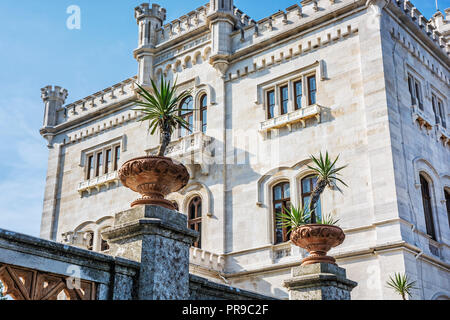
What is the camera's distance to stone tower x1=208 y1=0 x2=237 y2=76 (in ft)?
82.4

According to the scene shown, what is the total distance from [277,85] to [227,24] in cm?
402

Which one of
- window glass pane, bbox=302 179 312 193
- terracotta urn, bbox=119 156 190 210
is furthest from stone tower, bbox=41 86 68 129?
terracotta urn, bbox=119 156 190 210

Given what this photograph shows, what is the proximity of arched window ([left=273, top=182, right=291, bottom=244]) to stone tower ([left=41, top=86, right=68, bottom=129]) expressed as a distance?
1553 centimetres

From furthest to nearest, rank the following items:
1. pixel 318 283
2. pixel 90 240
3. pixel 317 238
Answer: pixel 90 240
pixel 317 238
pixel 318 283

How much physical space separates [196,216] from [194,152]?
2.59 metres

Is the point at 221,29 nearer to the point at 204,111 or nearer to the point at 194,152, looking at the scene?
the point at 204,111

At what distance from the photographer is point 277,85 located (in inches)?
928

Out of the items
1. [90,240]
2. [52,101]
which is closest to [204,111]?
[90,240]

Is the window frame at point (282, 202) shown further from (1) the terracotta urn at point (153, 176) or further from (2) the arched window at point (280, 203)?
(1) the terracotta urn at point (153, 176)

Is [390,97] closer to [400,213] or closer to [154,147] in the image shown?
[400,213]

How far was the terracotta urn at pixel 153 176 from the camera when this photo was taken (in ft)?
26.4

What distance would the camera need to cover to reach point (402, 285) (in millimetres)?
16172

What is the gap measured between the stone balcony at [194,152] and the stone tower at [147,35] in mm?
4553
